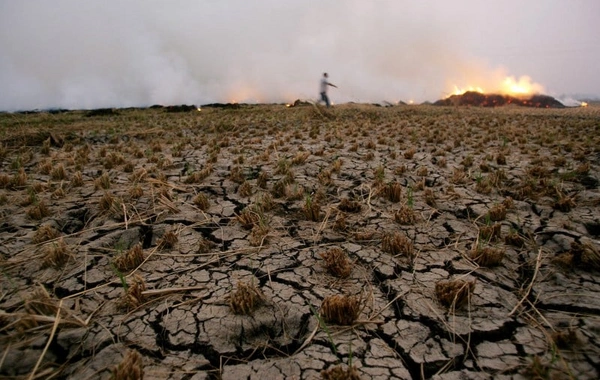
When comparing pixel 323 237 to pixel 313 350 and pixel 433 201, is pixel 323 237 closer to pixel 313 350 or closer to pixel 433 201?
pixel 313 350

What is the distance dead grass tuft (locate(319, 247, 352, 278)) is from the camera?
242 cm

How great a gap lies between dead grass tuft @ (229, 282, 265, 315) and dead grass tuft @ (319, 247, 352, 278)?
612 millimetres

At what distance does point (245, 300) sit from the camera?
203cm

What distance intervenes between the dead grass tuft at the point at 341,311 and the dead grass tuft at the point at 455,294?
639mm

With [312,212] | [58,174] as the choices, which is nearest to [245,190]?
[312,212]

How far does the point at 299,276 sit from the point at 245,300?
54 centimetres

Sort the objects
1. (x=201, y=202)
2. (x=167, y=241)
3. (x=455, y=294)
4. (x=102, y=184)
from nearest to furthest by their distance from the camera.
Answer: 1. (x=455, y=294)
2. (x=167, y=241)
3. (x=201, y=202)
4. (x=102, y=184)

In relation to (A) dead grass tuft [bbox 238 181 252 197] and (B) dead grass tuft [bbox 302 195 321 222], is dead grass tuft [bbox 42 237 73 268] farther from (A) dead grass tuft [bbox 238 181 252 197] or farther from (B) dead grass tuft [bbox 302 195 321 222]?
(B) dead grass tuft [bbox 302 195 321 222]

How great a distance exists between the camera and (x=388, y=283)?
234 cm

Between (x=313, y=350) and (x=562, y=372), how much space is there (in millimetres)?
1268

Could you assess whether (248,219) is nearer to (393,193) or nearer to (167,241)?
(167,241)

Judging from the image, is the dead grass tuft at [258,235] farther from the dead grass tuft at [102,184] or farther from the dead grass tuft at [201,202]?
the dead grass tuft at [102,184]

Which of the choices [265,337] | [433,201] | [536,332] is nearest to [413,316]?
[536,332]

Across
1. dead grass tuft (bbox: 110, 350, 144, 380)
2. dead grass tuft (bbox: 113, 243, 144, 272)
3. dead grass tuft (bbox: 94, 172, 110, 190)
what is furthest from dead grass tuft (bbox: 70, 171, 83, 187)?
dead grass tuft (bbox: 110, 350, 144, 380)
